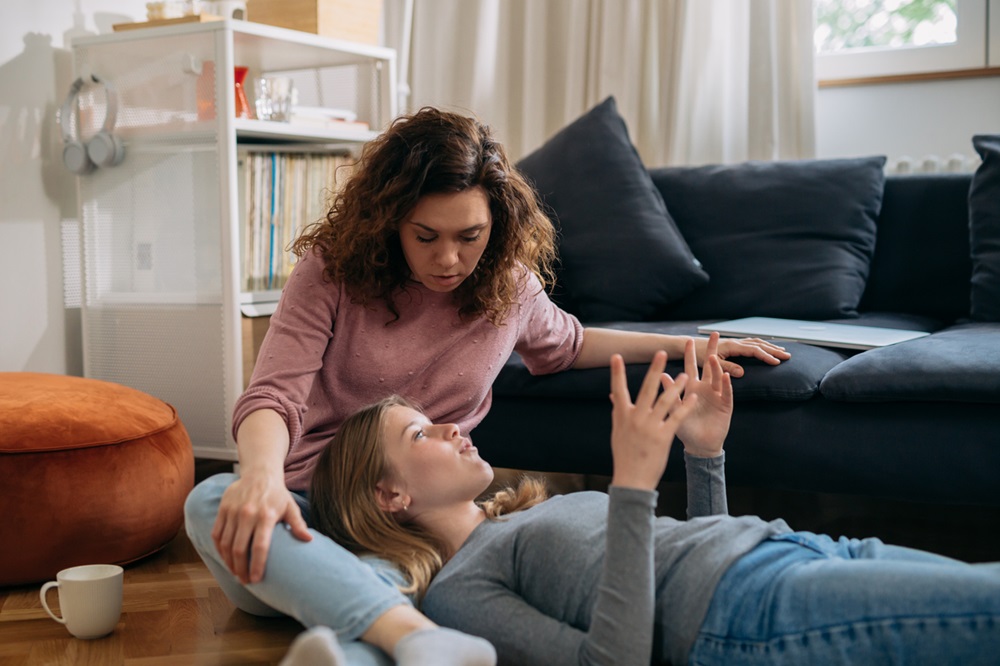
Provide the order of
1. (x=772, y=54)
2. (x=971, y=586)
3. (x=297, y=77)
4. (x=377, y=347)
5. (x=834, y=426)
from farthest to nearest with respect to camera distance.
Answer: (x=297, y=77) → (x=772, y=54) → (x=834, y=426) → (x=377, y=347) → (x=971, y=586)

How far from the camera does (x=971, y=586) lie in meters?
1.07

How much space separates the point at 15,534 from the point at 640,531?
3.90 feet

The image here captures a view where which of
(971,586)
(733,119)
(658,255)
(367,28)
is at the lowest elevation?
(971,586)

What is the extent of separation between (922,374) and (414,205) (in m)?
0.90

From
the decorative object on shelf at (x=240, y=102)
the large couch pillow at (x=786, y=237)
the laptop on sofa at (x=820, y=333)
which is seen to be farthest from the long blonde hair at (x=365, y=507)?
the decorative object on shelf at (x=240, y=102)

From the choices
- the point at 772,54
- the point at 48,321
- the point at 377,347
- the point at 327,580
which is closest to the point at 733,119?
the point at 772,54

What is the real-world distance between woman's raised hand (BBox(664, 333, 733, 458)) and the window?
72.7 inches

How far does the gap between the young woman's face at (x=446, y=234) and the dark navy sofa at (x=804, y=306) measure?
0.50m

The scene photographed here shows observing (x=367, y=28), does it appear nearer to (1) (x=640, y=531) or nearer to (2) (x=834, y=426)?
(2) (x=834, y=426)

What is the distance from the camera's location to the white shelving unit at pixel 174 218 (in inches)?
99.2

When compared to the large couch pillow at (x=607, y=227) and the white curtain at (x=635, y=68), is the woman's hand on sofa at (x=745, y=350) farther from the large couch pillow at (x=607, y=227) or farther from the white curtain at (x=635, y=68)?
the white curtain at (x=635, y=68)

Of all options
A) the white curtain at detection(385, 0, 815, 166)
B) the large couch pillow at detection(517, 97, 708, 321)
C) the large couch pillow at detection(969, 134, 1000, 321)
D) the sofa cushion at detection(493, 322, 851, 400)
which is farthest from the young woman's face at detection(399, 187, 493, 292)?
the white curtain at detection(385, 0, 815, 166)

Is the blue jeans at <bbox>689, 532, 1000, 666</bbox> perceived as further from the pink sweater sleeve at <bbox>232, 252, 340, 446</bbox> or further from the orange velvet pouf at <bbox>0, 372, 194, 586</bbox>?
the orange velvet pouf at <bbox>0, 372, 194, 586</bbox>

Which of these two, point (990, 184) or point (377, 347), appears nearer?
point (377, 347)
